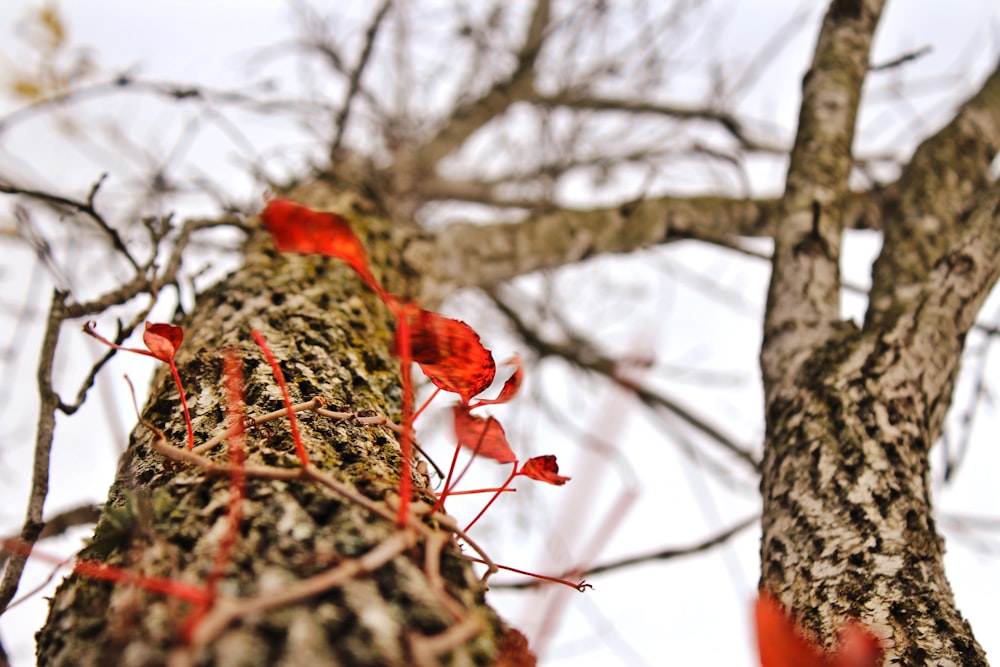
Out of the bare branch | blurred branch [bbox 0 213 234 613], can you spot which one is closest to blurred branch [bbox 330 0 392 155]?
blurred branch [bbox 0 213 234 613]

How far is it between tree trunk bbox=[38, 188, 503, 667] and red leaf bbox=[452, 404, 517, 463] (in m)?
0.08

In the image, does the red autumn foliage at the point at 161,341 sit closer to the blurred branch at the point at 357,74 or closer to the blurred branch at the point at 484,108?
the blurred branch at the point at 357,74

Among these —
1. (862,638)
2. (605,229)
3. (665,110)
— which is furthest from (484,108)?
(862,638)

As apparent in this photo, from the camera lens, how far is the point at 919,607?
30.7 inches

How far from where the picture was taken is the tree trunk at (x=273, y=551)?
423 millimetres

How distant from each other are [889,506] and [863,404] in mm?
176

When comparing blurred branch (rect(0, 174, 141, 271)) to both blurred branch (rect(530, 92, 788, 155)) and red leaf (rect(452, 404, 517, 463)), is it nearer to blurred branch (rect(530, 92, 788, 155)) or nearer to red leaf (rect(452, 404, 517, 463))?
red leaf (rect(452, 404, 517, 463))

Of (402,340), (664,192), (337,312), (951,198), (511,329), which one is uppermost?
(511,329)

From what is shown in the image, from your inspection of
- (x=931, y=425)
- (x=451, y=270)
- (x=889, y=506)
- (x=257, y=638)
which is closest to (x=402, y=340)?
(x=257, y=638)

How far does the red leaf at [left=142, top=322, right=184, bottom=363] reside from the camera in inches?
27.5

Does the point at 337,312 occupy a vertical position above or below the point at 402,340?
above

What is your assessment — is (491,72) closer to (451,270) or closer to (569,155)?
(569,155)

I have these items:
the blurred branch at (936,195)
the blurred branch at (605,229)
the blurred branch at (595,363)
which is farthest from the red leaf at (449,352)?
the blurred branch at (595,363)

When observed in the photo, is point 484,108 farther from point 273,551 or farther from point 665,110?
point 273,551
